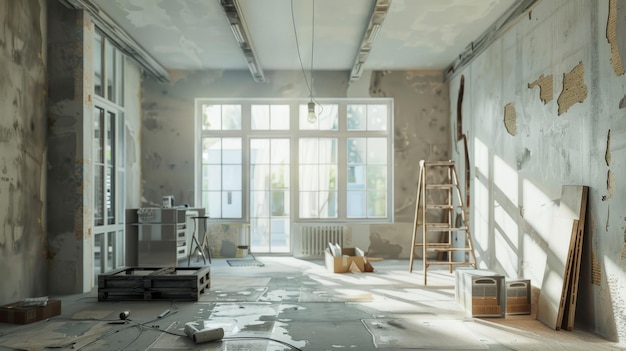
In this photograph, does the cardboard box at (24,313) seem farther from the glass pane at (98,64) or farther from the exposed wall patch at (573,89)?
the exposed wall patch at (573,89)

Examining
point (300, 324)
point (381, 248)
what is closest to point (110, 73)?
point (300, 324)

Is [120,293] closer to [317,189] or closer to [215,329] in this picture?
[215,329]

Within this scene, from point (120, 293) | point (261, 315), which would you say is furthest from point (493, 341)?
point (120, 293)

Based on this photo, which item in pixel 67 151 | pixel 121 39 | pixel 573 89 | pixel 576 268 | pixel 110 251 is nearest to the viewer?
pixel 576 268

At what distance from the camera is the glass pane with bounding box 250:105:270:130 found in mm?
9070

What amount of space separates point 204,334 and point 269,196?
5364 millimetres

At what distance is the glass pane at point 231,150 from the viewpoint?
9.00 meters

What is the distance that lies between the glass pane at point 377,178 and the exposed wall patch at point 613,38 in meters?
5.38

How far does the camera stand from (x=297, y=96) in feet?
29.1

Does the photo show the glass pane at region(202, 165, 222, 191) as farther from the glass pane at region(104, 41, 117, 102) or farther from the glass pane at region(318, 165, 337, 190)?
the glass pane at region(104, 41, 117, 102)

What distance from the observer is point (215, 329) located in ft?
12.3

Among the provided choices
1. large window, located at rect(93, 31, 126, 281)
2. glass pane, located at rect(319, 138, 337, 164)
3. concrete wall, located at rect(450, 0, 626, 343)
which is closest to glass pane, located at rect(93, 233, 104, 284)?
large window, located at rect(93, 31, 126, 281)

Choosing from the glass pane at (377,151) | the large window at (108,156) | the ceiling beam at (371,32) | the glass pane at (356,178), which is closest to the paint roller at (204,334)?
the large window at (108,156)

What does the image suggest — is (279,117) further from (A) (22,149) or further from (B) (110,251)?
(A) (22,149)
